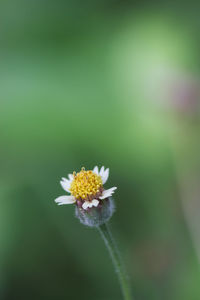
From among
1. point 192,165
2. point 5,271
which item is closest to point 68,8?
point 192,165

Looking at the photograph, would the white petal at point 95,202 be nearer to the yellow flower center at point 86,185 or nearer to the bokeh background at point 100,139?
the yellow flower center at point 86,185

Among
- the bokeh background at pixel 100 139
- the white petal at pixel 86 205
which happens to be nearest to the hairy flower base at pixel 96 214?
the white petal at pixel 86 205

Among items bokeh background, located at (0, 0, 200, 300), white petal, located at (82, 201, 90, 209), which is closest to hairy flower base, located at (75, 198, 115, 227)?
white petal, located at (82, 201, 90, 209)

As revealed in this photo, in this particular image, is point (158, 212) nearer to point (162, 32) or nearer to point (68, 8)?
point (162, 32)

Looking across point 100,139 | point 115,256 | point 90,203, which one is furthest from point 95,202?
point 100,139

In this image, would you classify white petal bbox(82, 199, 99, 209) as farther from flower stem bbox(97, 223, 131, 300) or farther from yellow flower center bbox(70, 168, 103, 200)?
flower stem bbox(97, 223, 131, 300)
